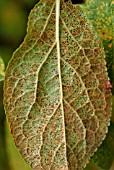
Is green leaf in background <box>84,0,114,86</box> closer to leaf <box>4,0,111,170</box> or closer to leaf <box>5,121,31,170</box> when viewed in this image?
leaf <box>4,0,111,170</box>

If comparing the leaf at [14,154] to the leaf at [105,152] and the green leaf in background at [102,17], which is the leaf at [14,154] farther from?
the green leaf in background at [102,17]

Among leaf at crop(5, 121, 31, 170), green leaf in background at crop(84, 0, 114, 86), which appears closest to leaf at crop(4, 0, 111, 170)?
green leaf in background at crop(84, 0, 114, 86)

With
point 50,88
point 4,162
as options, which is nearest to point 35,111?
point 50,88

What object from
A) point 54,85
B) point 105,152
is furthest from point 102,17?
point 105,152

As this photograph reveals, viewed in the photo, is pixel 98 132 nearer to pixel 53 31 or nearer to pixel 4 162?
pixel 53 31

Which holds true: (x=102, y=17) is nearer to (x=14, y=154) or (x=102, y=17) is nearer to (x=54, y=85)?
(x=54, y=85)
